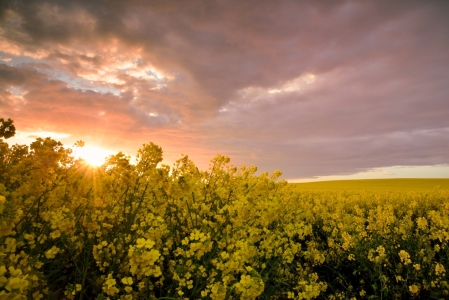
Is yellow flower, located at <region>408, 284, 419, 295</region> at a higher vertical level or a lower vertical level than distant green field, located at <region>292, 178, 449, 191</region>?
lower

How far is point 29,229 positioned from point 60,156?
49.1 inches

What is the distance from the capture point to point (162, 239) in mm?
4973

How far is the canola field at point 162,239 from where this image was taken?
3295mm

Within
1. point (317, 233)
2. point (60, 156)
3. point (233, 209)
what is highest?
point (60, 156)

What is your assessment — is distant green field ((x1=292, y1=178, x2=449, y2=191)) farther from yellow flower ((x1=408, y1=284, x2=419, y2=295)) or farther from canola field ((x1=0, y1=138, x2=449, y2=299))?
yellow flower ((x1=408, y1=284, x2=419, y2=295))

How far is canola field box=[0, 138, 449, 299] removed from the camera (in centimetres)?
329

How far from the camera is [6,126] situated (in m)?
3.50

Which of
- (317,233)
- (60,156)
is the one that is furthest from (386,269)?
(60,156)

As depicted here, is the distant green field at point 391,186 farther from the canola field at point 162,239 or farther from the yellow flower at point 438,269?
the yellow flower at point 438,269

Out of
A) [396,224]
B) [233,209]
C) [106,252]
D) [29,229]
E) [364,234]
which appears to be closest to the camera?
[233,209]

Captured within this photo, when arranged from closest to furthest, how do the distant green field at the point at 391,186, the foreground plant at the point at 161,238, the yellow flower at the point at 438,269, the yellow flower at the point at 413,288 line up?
the foreground plant at the point at 161,238 → the yellow flower at the point at 413,288 → the yellow flower at the point at 438,269 → the distant green field at the point at 391,186

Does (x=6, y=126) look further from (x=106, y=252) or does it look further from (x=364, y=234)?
(x=364, y=234)

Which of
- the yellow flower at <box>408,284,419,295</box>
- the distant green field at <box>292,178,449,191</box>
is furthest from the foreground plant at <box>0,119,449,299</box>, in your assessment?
the distant green field at <box>292,178,449,191</box>

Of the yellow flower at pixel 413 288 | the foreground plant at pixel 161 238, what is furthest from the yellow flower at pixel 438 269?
the yellow flower at pixel 413 288
